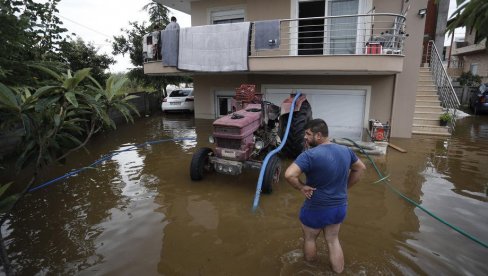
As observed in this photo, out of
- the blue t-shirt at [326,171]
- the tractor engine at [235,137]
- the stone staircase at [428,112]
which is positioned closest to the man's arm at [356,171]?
the blue t-shirt at [326,171]

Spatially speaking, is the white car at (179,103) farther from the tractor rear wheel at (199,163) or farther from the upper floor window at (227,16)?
the tractor rear wheel at (199,163)

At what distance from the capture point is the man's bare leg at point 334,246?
10.2ft

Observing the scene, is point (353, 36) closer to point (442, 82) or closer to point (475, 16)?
point (442, 82)

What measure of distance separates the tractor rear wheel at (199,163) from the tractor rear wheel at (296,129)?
1.93 meters

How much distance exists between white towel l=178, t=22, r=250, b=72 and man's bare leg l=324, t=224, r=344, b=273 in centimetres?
668

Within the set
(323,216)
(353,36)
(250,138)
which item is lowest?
(323,216)

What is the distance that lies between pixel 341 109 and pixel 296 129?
4.26m

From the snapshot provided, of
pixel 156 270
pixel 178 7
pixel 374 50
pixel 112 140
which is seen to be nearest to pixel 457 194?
pixel 374 50

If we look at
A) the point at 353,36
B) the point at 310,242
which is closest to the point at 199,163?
the point at 310,242

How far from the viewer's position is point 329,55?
800 cm

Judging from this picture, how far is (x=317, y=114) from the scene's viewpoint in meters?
10.5

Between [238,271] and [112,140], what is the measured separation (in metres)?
7.99

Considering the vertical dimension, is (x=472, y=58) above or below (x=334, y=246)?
above

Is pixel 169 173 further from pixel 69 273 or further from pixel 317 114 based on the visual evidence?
pixel 317 114
